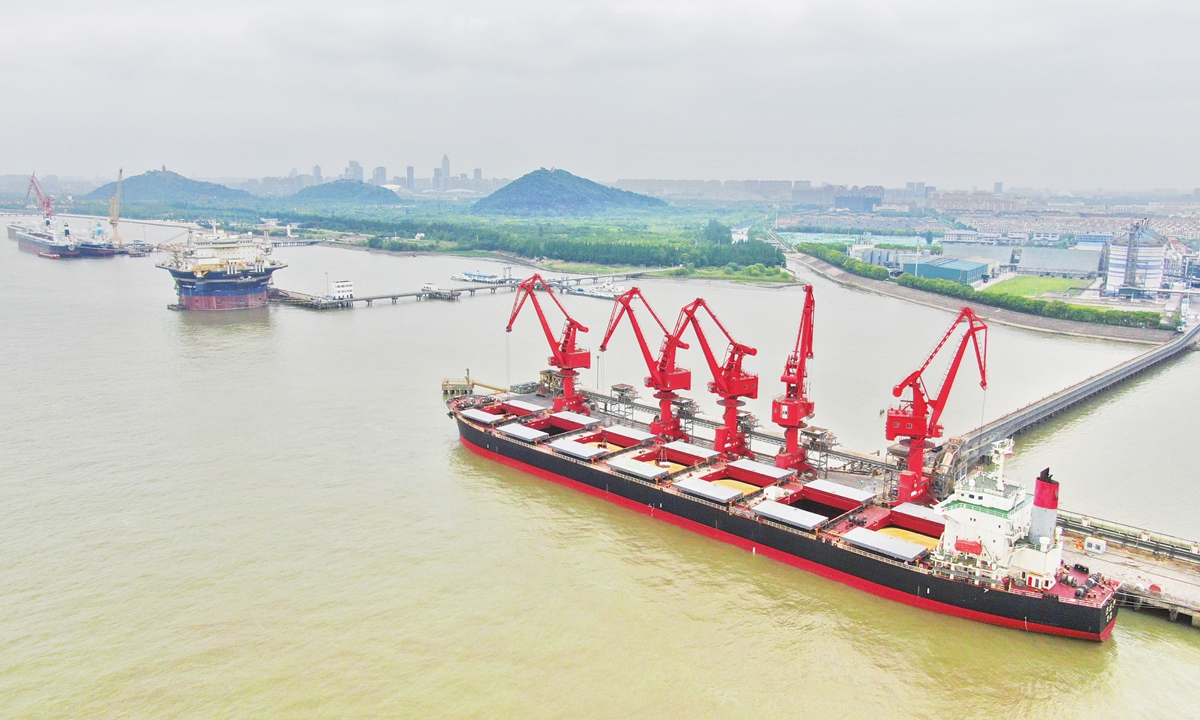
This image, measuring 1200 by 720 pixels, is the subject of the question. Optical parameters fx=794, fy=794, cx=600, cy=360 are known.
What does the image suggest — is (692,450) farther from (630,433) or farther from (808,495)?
→ (808,495)

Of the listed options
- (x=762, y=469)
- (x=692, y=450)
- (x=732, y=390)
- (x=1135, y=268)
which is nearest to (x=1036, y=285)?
(x=1135, y=268)

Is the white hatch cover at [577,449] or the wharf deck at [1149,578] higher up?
the white hatch cover at [577,449]

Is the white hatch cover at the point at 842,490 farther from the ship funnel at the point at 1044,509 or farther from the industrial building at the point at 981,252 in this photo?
the industrial building at the point at 981,252

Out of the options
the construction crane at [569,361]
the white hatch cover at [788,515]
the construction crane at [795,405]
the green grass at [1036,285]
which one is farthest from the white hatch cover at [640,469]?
the green grass at [1036,285]

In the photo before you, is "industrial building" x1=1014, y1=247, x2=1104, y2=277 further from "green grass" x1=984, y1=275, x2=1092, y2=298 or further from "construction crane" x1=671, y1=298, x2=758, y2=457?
"construction crane" x1=671, y1=298, x2=758, y2=457

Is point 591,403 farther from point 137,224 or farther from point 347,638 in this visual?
point 137,224

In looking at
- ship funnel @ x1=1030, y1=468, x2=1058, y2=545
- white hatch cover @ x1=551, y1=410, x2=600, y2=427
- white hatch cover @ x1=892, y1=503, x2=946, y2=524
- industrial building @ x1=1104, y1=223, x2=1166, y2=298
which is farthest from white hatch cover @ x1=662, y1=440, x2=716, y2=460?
industrial building @ x1=1104, y1=223, x2=1166, y2=298
